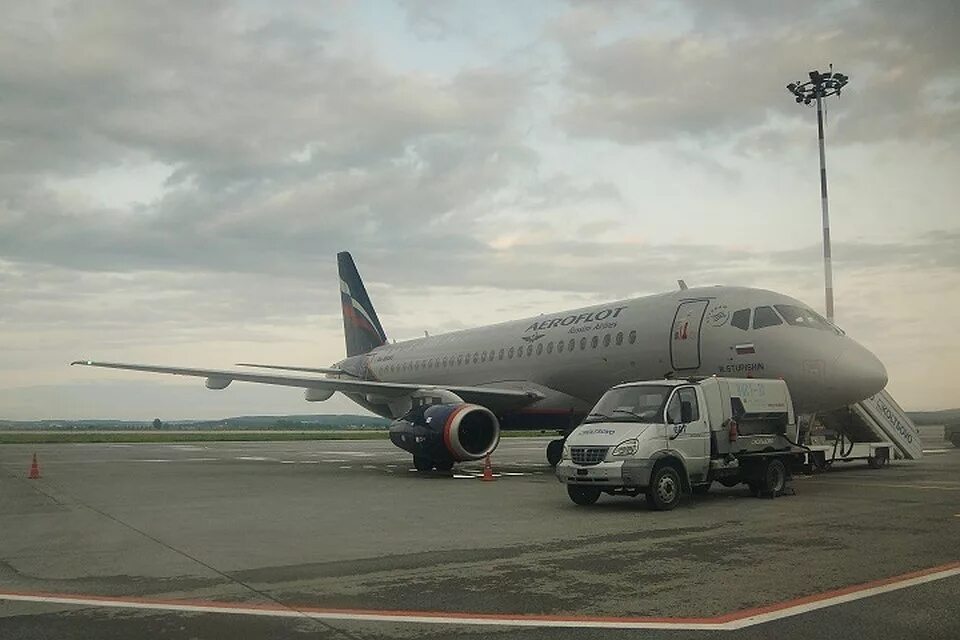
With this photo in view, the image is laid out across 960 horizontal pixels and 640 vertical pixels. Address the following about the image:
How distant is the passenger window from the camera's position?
16928mm

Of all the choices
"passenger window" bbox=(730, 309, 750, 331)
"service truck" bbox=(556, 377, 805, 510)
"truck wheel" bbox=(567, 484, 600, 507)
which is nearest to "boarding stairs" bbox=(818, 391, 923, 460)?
"passenger window" bbox=(730, 309, 750, 331)

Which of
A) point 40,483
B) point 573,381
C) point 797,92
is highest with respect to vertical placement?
point 797,92

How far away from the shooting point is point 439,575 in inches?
302

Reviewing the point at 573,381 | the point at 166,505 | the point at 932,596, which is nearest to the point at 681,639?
the point at 932,596

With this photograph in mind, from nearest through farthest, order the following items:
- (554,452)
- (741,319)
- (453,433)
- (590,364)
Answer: (741,319) < (453,433) < (590,364) < (554,452)

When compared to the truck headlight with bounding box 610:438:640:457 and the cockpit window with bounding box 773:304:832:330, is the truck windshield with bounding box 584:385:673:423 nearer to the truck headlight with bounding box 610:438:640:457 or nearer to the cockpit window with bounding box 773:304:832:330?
the truck headlight with bounding box 610:438:640:457

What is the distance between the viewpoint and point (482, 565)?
8148 millimetres

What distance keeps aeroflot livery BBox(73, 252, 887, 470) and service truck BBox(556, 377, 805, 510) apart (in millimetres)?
1500

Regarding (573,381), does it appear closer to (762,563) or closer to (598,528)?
(598,528)

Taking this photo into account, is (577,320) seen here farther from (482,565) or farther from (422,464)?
(482,565)

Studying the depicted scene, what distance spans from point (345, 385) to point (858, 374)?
12411 millimetres

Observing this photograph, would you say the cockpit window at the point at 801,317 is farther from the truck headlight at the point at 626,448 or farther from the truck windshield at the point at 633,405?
the truck headlight at the point at 626,448

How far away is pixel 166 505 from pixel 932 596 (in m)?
11.6

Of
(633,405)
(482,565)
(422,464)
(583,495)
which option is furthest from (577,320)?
(482,565)
